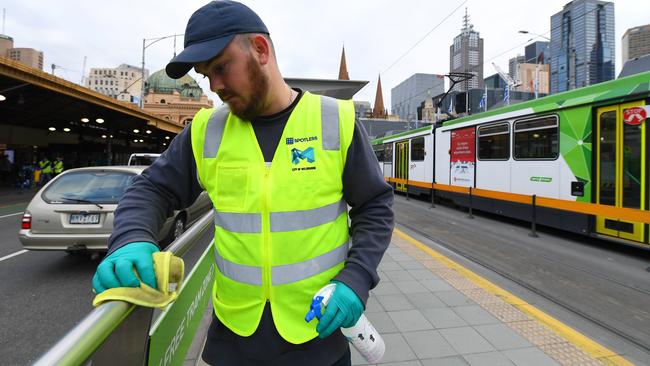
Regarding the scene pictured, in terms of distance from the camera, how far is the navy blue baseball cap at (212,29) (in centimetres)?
126

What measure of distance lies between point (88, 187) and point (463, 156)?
989 centimetres

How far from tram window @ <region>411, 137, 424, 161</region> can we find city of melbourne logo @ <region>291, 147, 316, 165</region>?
530 inches

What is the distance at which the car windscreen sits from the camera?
5.42m

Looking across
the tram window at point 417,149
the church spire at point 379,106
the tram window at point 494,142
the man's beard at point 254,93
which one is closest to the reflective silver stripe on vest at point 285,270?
the man's beard at point 254,93

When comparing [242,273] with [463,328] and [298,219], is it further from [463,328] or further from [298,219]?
[463,328]

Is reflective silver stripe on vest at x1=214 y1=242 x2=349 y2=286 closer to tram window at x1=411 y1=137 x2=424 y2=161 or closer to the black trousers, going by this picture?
the black trousers

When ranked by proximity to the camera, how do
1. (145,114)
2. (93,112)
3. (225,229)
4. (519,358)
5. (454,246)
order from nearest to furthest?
(225,229) → (519,358) → (454,246) → (93,112) → (145,114)

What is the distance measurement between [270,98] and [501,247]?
6847 mm

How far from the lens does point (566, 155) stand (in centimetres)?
747

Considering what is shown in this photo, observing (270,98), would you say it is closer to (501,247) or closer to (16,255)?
(501,247)

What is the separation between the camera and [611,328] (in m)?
3.57

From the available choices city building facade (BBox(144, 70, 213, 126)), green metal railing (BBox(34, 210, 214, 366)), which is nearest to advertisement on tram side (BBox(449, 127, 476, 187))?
green metal railing (BBox(34, 210, 214, 366))

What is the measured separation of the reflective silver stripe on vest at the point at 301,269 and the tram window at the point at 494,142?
9246 millimetres

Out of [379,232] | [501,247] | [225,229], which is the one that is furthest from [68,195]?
[501,247]
